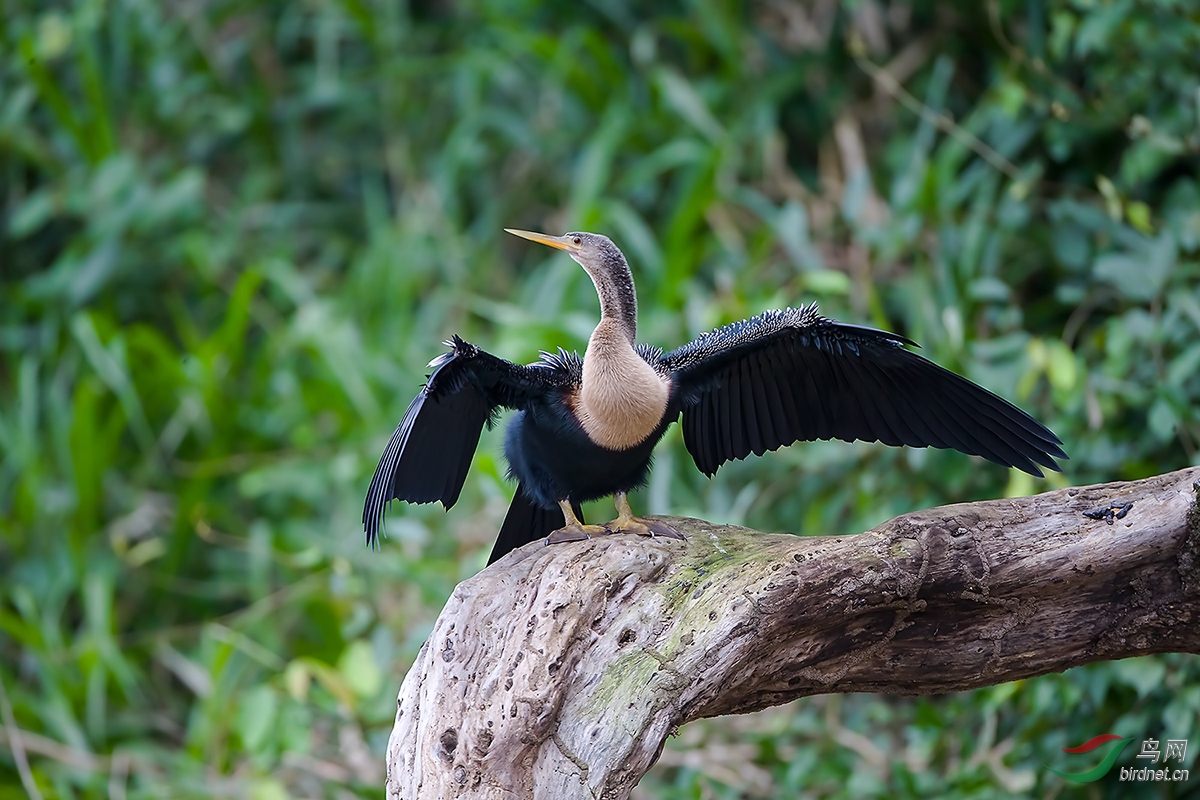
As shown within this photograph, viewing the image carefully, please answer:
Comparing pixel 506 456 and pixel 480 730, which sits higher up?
pixel 506 456

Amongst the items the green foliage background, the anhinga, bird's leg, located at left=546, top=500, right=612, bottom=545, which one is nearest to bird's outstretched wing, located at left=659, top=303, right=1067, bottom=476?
the anhinga

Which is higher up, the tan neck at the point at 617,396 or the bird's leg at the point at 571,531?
the tan neck at the point at 617,396

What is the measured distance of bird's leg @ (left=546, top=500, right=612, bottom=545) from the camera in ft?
5.85

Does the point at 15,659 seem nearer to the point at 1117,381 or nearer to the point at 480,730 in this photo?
the point at 480,730

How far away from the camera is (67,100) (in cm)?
421

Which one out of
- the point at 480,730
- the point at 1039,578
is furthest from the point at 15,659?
the point at 1039,578

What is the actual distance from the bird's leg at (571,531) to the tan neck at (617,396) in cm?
15

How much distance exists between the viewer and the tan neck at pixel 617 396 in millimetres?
1773

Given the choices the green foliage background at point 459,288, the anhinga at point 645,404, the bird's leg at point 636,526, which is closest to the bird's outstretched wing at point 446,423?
the anhinga at point 645,404

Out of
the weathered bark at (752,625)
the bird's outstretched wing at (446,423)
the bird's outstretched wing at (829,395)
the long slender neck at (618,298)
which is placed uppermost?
the long slender neck at (618,298)

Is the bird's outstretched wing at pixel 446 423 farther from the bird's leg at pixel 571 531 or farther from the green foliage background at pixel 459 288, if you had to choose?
the green foliage background at pixel 459 288

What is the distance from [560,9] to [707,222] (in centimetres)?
112

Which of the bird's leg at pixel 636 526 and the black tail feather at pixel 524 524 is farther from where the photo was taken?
the black tail feather at pixel 524 524

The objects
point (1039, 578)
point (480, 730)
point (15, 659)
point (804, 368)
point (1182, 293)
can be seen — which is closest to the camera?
point (480, 730)
